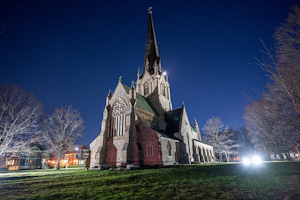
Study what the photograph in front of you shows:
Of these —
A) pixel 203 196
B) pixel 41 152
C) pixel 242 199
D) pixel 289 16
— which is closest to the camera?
pixel 242 199

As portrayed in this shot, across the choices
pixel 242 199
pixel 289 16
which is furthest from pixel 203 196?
pixel 289 16

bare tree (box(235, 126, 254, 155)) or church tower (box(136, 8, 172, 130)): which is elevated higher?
church tower (box(136, 8, 172, 130))

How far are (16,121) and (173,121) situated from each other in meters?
24.5

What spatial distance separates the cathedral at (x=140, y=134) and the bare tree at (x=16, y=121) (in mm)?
8989

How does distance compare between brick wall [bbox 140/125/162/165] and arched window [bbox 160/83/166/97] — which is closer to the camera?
brick wall [bbox 140/125/162/165]

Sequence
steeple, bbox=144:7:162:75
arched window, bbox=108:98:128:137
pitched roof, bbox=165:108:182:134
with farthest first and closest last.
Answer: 1. steeple, bbox=144:7:162:75
2. pitched roof, bbox=165:108:182:134
3. arched window, bbox=108:98:128:137

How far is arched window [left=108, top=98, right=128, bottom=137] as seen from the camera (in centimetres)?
2325

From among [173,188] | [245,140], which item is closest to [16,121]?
[173,188]

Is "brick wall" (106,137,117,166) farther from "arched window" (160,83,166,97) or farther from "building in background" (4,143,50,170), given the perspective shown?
"building in background" (4,143,50,170)

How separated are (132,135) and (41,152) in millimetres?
32392

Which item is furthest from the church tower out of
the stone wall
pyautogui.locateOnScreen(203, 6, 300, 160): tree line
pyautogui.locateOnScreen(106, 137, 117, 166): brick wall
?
pyautogui.locateOnScreen(203, 6, 300, 160): tree line

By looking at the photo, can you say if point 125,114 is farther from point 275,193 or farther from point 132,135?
point 275,193

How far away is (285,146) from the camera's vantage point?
23.4 metres

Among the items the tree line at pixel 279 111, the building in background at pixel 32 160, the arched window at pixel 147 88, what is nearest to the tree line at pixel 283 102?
the tree line at pixel 279 111
